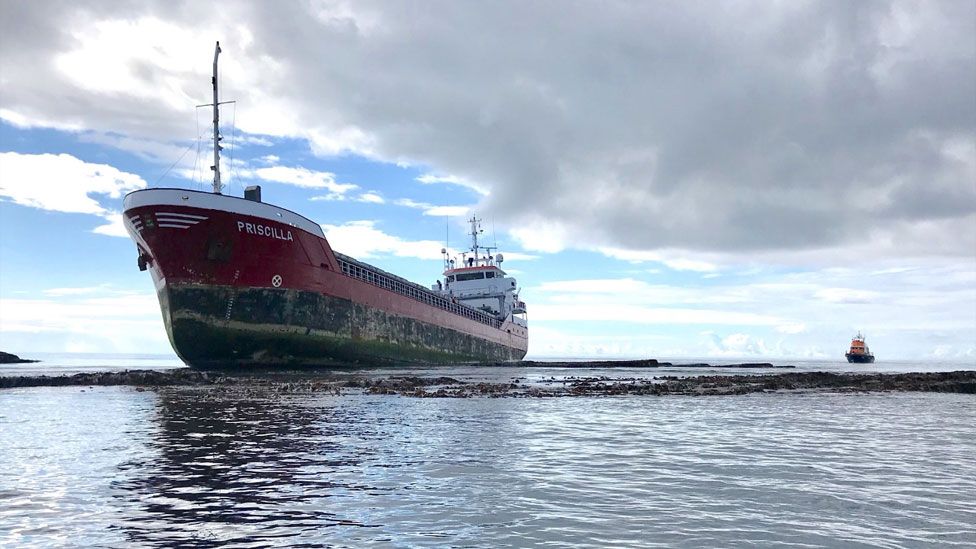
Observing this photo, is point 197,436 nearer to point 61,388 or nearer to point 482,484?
point 482,484

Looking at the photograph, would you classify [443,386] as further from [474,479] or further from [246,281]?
[474,479]

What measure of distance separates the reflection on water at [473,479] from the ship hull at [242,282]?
18.6 metres

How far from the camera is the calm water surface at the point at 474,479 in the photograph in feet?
19.4

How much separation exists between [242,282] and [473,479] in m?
29.6

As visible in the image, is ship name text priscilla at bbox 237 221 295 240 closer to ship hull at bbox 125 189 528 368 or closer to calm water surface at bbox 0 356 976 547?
ship hull at bbox 125 189 528 368

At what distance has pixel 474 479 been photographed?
8.38 metres

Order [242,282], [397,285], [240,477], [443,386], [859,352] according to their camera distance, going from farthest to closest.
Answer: [859,352], [397,285], [242,282], [443,386], [240,477]

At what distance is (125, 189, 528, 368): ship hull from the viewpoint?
110 feet

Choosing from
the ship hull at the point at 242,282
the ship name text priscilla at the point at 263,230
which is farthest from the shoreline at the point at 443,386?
the ship name text priscilla at the point at 263,230

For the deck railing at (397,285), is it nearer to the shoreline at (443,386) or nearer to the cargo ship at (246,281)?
the cargo ship at (246,281)

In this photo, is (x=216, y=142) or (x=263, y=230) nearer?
(x=263, y=230)

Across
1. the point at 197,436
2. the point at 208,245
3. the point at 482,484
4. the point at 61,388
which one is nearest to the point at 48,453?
the point at 197,436

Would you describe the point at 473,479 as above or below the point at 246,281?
below

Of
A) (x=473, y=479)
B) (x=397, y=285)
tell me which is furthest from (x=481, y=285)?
(x=473, y=479)
